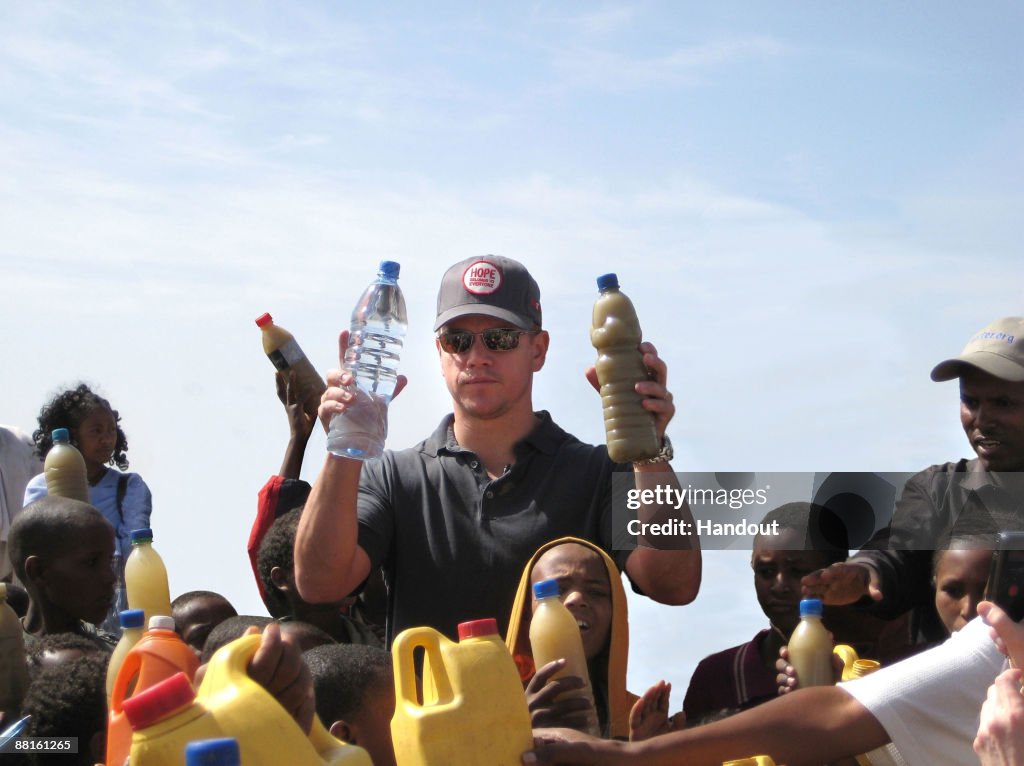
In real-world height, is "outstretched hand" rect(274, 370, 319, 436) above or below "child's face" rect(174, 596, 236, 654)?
above

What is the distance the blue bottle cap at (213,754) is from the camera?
82.2 inches

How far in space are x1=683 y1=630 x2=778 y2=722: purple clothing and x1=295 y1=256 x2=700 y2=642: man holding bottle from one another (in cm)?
88

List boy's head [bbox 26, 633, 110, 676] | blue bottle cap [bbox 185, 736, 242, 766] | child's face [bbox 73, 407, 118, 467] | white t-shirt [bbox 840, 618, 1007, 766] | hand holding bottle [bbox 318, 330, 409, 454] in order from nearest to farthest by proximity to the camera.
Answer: blue bottle cap [bbox 185, 736, 242, 766], white t-shirt [bbox 840, 618, 1007, 766], hand holding bottle [bbox 318, 330, 409, 454], boy's head [bbox 26, 633, 110, 676], child's face [bbox 73, 407, 118, 467]

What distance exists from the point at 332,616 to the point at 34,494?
2.35m

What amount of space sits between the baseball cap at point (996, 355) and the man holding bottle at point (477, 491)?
1.40 m

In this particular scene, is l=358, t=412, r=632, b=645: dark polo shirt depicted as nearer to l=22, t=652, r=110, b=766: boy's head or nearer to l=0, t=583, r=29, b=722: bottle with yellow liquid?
l=22, t=652, r=110, b=766: boy's head

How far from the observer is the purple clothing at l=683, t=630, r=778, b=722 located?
5.34 meters

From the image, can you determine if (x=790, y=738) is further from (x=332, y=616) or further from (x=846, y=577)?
(x=332, y=616)

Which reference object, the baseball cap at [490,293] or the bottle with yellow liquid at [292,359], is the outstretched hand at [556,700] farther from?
the bottle with yellow liquid at [292,359]

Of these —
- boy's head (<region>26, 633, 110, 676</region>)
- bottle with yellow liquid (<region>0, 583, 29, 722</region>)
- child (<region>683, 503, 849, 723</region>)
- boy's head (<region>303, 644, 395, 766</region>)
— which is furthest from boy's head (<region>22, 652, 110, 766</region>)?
child (<region>683, 503, 849, 723</region>)

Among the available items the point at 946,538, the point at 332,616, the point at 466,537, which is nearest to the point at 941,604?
the point at 946,538

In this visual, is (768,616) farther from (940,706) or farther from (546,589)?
(940,706)

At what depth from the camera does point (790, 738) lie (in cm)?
336

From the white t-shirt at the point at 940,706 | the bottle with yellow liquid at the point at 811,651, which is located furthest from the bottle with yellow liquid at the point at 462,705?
the bottle with yellow liquid at the point at 811,651
